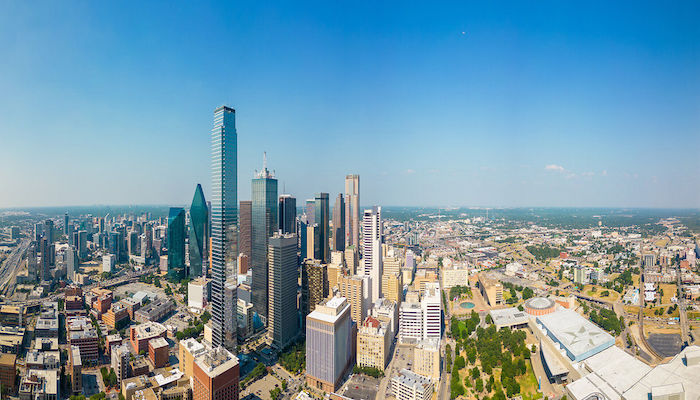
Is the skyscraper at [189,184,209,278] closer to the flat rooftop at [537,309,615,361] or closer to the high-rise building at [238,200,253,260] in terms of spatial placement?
the high-rise building at [238,200,253,260]

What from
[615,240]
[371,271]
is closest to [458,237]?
[615,240]

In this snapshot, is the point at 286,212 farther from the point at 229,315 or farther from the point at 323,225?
the point at 229,315

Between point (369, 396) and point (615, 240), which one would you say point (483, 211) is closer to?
point (615, 240)

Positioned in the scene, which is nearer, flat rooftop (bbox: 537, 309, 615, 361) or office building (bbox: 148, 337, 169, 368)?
flat rooftop (bbox: 537, 309, 615, 361)

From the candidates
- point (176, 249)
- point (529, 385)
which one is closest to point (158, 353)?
point (529, 385)

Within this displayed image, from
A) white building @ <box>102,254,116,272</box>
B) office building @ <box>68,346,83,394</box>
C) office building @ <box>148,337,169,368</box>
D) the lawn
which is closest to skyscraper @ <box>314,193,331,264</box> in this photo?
office building @ <box>148,337,169,368</box>

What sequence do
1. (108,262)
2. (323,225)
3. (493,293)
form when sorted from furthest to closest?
(108,262), (323,225), (493,293)
